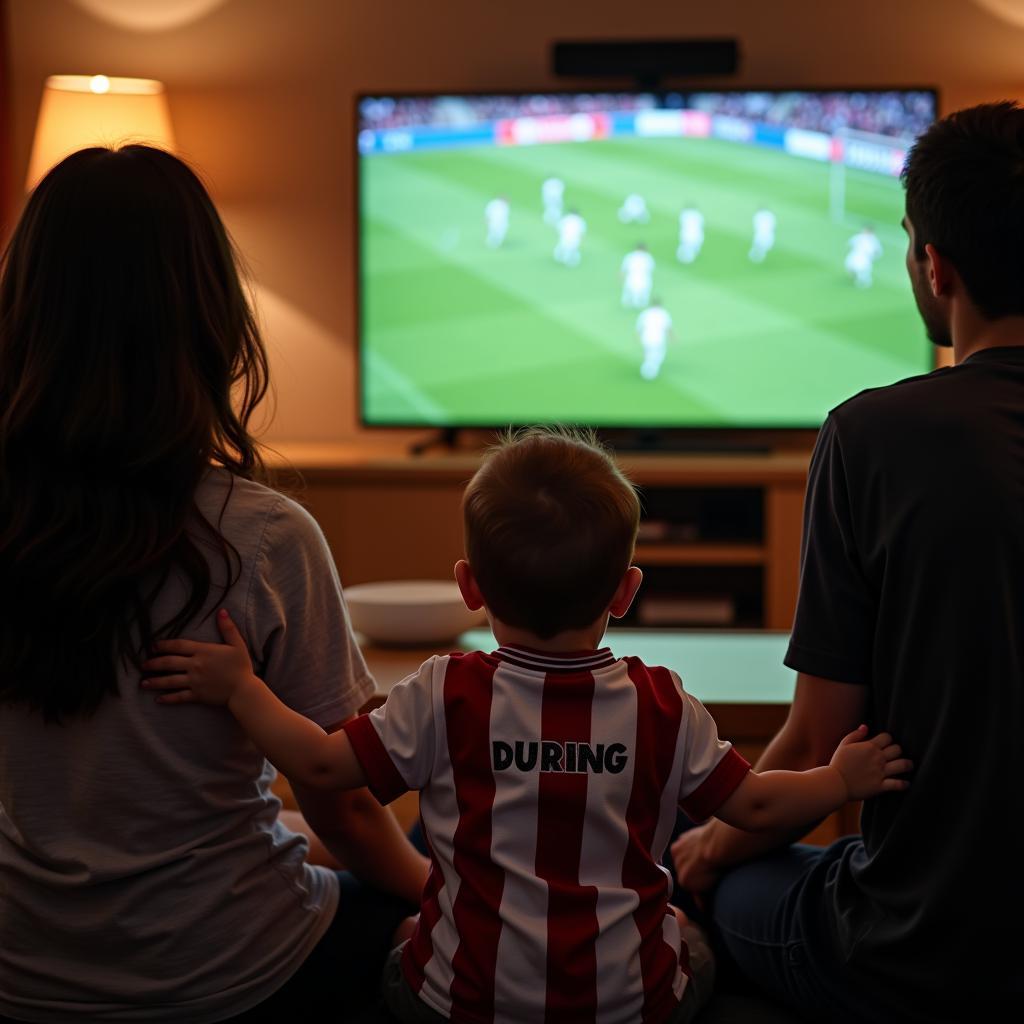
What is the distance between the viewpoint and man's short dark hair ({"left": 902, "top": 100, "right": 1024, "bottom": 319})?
1204mm

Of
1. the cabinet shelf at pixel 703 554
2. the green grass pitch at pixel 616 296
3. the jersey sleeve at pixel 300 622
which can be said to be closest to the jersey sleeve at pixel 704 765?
the jersey sleeve at pixel 300 622

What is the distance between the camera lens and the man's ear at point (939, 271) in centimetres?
125

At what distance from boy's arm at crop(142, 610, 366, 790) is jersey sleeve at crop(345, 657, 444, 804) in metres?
0.02

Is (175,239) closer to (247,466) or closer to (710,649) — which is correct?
(247,466)

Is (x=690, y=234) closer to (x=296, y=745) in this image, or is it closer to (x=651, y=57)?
(x=651, y=57)

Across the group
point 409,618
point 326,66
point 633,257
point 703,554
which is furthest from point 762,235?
point 409,618

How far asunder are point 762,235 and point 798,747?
2.94m

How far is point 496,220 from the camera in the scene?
161 inches

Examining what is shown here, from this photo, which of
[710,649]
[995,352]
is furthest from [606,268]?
[995,352]

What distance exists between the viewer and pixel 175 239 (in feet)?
3.83

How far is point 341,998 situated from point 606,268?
10.1 feet

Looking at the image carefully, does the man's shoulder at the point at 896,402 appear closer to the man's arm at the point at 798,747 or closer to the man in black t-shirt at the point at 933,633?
the man in black t-shirt at the point at 933,633

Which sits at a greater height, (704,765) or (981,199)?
(981,199)

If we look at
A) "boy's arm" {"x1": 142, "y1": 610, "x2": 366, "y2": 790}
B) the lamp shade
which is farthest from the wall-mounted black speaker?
"boy's arm" {"x1": 142, "y1": 610, "x2": 366, "y2": 790}
